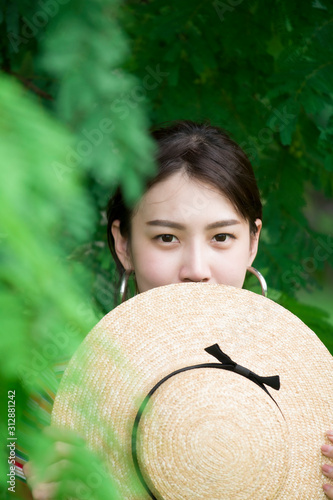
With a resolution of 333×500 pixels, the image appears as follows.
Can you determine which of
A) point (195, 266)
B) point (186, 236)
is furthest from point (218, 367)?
point (186, 236)

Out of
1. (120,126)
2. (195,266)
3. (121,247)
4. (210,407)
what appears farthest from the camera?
(121,247)

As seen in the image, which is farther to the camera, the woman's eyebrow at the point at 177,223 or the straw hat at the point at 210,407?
the woman's eyebrow at the point at 177,223

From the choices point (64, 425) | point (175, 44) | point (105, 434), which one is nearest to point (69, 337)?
point (105, 434)

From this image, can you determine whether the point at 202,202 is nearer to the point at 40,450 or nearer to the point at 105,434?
the point at 105,434

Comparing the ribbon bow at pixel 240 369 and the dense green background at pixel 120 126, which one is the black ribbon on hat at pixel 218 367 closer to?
the ribbon bow at pixel 240 369

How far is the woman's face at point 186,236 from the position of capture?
179cm

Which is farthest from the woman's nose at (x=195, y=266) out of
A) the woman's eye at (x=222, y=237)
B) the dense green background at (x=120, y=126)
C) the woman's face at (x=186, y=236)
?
the dense green background at (x=120, y=126)

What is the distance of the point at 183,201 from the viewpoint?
5.98ft

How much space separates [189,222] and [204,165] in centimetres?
28

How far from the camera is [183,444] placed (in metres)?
1.34
